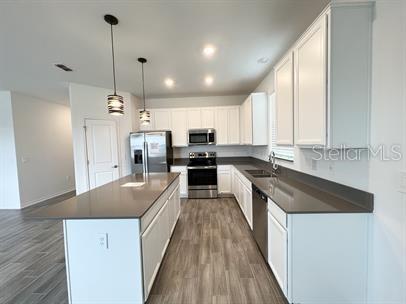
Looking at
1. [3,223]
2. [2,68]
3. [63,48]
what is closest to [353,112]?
[63,48]

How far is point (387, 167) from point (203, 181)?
373cm

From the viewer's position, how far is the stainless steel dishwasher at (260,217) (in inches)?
85.4

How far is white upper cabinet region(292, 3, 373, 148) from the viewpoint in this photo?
1.43 meters

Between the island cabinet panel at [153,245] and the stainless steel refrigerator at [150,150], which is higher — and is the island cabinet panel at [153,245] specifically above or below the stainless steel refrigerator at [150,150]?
below

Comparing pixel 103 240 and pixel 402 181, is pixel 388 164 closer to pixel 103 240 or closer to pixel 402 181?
pixel 402 181

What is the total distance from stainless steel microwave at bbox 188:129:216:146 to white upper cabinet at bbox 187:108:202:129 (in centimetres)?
18

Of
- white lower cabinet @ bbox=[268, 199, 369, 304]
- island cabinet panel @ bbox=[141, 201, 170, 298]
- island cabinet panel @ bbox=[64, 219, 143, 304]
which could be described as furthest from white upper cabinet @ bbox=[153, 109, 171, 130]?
white lower cabinet @ bbox=[268, 199, 369, 304]

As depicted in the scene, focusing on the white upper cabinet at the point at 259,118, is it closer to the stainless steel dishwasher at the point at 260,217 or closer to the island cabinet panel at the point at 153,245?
the stainless steel dishwasher at the point at 260,217

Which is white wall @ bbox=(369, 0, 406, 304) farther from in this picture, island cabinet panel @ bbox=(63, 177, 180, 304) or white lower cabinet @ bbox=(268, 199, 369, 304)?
island cabinet panel @ bbox=(63, 177, 180, 304)

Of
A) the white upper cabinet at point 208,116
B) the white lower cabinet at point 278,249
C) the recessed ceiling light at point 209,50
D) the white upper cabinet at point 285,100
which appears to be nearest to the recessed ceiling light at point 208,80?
the white upper cabinet at point 208,116

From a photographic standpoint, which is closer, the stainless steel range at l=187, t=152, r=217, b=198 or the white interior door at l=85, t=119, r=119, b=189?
the white interior door at l=85, t=119, r=119, b=189

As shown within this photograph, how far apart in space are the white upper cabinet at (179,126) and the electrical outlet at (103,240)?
12.2 feet

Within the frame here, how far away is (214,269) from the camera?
221 cm

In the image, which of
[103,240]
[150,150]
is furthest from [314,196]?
[150,150]
